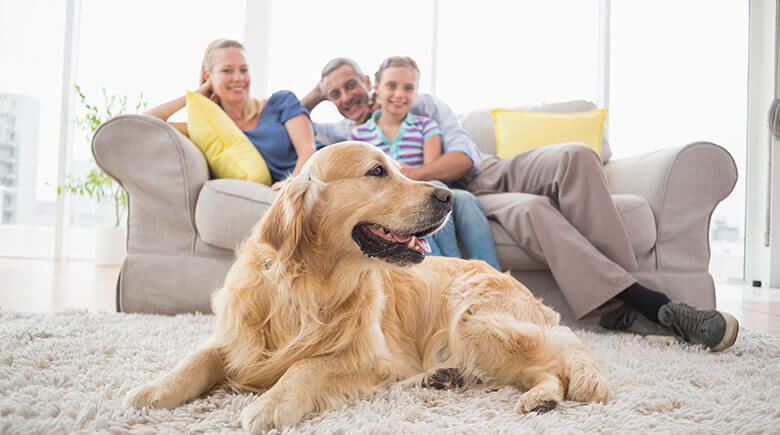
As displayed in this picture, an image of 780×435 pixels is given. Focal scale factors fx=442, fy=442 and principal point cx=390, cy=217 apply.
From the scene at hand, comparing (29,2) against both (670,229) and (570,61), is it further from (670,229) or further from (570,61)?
(670,229)

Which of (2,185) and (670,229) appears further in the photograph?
(2,185)

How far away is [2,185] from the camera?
16.8ft

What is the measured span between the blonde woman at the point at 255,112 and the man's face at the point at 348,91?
1.64 ft

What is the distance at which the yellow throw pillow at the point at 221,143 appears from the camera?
234 centimetres

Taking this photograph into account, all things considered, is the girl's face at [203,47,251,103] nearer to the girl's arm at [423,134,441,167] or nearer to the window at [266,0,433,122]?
the girl's arm at [423,134,441,167]

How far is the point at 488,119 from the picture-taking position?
3.44 metres

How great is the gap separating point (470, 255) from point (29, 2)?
626 cm

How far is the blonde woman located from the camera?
8.59ft

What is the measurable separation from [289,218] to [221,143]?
4.73 feet

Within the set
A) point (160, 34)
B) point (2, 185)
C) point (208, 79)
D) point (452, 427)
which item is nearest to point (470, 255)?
point (452, 427)

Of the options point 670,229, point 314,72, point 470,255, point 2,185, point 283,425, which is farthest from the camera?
point 314,72

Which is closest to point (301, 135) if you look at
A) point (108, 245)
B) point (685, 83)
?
point (108, 245)

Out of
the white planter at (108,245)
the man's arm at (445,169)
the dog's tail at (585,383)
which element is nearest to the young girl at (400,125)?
the man's arm at (445,169)

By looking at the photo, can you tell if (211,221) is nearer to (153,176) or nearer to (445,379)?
(153,176)
